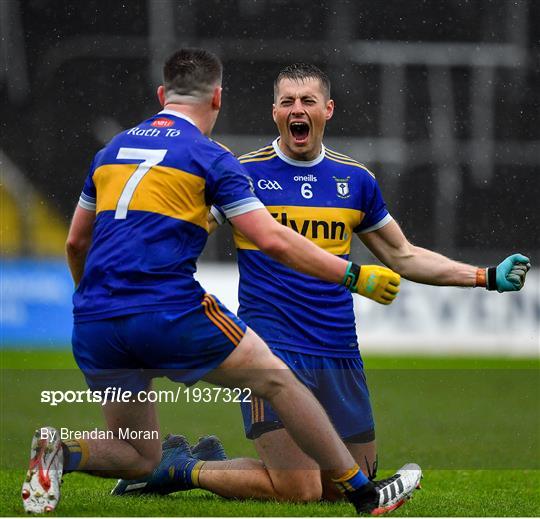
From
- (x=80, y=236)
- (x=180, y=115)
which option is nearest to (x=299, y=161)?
(x=180, y=115)

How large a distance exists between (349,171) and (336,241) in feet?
1.19

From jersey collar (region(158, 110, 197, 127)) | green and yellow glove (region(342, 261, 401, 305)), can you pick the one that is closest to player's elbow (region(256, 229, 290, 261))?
green and yellow glove (region(342, 261, 401, 305))

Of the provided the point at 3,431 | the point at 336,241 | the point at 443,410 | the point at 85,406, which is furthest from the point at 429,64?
the point at 336,241

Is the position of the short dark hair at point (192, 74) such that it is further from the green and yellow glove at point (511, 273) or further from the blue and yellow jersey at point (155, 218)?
the green and yellow glove at point (511, 273)

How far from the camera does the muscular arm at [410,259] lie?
5.70 m

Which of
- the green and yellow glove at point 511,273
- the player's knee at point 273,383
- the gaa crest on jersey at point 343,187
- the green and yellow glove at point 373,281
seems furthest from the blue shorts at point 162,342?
the gaa crest on jersey at point 343,187

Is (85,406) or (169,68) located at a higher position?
(169,68)

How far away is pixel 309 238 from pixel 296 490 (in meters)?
1.12

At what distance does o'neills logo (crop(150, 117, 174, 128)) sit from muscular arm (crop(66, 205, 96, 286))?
18.0 inches

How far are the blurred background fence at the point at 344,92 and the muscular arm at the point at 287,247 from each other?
349 inches

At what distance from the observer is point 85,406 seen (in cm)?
930

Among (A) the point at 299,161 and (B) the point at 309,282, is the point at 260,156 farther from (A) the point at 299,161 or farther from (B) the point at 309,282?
(B) the point at 309,282

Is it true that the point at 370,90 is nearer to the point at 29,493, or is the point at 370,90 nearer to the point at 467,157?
the point at 467,157

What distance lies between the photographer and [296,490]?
550 centimetres
